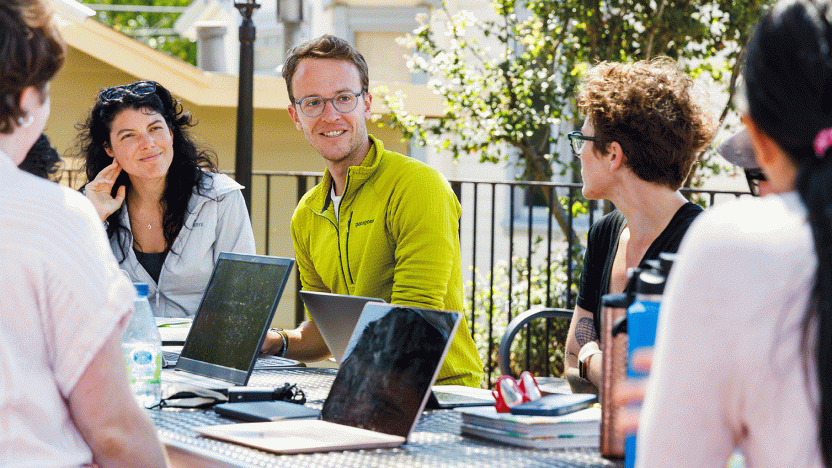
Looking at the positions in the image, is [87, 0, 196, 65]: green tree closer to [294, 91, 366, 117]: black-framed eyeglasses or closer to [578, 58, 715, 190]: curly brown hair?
[294, 91, 366, 117]: black-framed eyeglasses

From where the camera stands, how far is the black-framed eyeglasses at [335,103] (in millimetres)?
3293

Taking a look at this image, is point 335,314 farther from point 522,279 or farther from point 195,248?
point 522,279

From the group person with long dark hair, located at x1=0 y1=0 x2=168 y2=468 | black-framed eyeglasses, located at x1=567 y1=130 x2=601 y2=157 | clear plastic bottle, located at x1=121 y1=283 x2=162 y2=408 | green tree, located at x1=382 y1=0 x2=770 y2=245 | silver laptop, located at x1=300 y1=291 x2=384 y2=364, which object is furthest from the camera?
green tree, located at x1=382 y1=0 x2=770 y2=245

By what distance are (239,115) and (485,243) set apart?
21.0ft

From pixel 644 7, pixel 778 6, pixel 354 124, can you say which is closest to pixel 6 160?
pixel 778 6

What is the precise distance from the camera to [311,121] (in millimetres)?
3318

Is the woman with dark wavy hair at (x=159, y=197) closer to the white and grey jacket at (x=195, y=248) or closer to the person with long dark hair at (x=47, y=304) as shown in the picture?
the white and grey jacket at (x=195, y=248)

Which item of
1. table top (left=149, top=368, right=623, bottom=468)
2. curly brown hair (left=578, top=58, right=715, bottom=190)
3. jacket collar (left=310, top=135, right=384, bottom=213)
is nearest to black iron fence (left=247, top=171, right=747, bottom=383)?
jacket collar (left=310, top=135, right=384, bottom=213)

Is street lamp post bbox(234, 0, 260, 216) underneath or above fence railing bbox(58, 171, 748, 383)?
above

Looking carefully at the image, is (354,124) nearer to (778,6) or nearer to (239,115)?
(778,6)

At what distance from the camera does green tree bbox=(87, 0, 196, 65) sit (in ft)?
108

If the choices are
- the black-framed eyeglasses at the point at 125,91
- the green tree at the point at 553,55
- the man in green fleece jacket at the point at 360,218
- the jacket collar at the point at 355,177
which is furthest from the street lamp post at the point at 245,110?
the jacket collar at the point at 355,177

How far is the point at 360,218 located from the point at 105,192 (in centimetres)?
124

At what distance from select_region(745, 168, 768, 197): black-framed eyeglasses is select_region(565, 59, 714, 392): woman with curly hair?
0.28m
